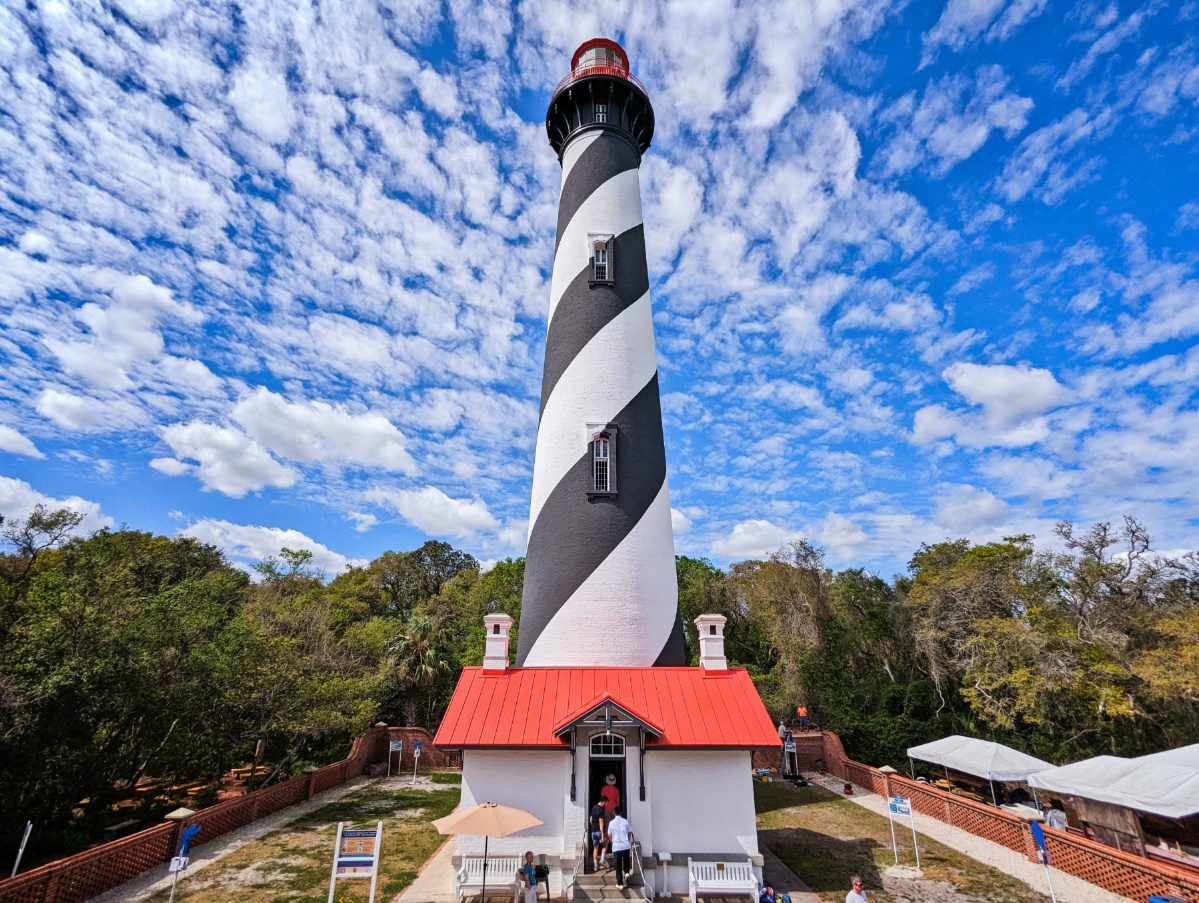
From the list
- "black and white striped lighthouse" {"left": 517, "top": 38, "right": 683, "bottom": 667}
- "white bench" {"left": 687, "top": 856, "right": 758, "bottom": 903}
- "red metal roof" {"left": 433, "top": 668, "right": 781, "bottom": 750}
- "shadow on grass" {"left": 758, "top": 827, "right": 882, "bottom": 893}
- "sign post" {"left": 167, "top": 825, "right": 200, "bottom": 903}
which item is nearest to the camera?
"sign post" {"left": 167, "top": 825, "right": 200, "bottom": 903}

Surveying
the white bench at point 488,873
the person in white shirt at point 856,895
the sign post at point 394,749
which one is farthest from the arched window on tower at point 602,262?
the sign post at point 394,749

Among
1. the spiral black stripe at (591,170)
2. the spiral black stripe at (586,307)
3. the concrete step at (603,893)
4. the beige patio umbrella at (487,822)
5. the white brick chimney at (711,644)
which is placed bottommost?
the concrete step at (603,893)

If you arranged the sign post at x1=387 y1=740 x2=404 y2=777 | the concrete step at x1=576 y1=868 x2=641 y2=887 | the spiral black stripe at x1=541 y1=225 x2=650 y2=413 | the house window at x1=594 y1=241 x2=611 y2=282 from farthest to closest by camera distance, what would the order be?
A: 1. the sign post at x1=387 y1=740 x2=404 y2=777
2. the house window at x1=594 y1=241 x2=611 y2=282
3. the spiral black stripe at x1=541 y1=225 x2=650 y2=413
4. the concrete step at x1=576 y1=868 x2=641 y2=887

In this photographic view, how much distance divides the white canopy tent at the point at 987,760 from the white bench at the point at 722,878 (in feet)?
28.8

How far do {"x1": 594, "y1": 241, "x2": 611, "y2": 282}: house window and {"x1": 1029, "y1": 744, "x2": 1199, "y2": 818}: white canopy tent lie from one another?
1581cm

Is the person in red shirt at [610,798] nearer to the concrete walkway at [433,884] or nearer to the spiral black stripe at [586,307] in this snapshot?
the concrete walkway at [433,884]

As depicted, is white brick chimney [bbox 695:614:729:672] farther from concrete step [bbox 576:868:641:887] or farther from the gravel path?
the gravel path

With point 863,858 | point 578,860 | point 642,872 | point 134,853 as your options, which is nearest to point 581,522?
point 578,860

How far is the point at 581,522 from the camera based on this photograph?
1319 cm

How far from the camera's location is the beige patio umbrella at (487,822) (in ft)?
27.9


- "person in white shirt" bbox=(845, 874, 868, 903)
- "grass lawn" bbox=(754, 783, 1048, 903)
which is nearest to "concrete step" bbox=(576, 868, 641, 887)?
"grass lawn" bbox=(754, 783, 1048, 903)

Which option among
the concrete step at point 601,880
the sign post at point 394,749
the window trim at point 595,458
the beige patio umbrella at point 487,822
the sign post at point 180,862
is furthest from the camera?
the sign post at point 394,749

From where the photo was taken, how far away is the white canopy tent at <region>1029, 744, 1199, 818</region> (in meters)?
10.7

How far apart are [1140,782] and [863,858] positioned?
571cm
